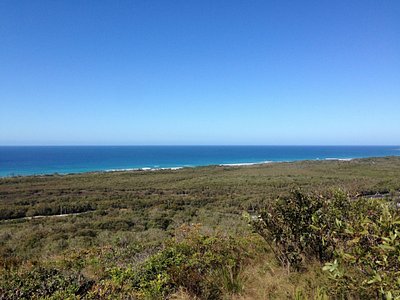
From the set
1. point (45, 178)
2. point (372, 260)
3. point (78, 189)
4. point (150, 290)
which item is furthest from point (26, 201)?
point (372, 260)

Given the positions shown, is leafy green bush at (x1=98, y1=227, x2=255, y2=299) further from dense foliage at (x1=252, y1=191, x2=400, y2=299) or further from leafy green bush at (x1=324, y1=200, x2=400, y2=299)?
leafy green bush at (x1=324, y1=200, x2=400, y2=299)

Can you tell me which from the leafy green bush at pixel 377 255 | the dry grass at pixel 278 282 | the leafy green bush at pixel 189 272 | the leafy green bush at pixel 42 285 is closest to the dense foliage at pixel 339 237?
the leafy green bush at pixel 377 255

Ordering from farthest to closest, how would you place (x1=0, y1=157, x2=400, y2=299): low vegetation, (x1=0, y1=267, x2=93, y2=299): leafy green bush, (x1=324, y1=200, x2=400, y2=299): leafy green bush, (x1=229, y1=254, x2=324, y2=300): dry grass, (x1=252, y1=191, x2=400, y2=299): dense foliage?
1. (x1=229, y1=254, x2=324, y2=300): dry grass
2. (x1=0, y1=267, x2=93, y2=299): leafy green bush
3. (x1=0, y1=157, x2=400, y2=299): low vegetation
4. (x1=252, y1=191, x2=400, y2=299): dense foliage
5. (x1=324, y1=200, x2=400, y2=299): leafy green bush

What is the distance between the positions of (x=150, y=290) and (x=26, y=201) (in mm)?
31870

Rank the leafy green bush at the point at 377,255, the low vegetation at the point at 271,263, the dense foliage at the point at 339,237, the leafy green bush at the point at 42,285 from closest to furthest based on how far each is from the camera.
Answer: the leafy green bush at the point at 377,255 → the dense foliage at the point at 339,237 → the low vegetation at the point at 271,263 → the leafy green bush at the point at 42,285

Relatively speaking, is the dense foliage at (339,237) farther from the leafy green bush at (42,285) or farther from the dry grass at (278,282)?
the leafy green bush at (42,285)

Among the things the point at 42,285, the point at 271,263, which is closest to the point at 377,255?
the point at 271,263

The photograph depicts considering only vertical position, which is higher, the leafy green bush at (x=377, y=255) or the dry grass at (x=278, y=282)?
the leafy green bush at (x=377, y=255)

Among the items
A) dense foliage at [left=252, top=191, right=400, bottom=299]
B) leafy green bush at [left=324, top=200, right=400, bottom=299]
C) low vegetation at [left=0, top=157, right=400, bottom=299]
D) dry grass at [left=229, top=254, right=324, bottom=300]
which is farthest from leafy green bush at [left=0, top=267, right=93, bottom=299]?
leafy green bush at [left=324, top=200, right=400, bottom=299]

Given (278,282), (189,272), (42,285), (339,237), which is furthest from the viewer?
(189,272)

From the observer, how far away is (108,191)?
121 ft

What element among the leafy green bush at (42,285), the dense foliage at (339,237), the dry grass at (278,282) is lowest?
the dry grass at (278,282)

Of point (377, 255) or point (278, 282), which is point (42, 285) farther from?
point (377, 255)

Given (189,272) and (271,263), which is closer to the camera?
(189,272)
